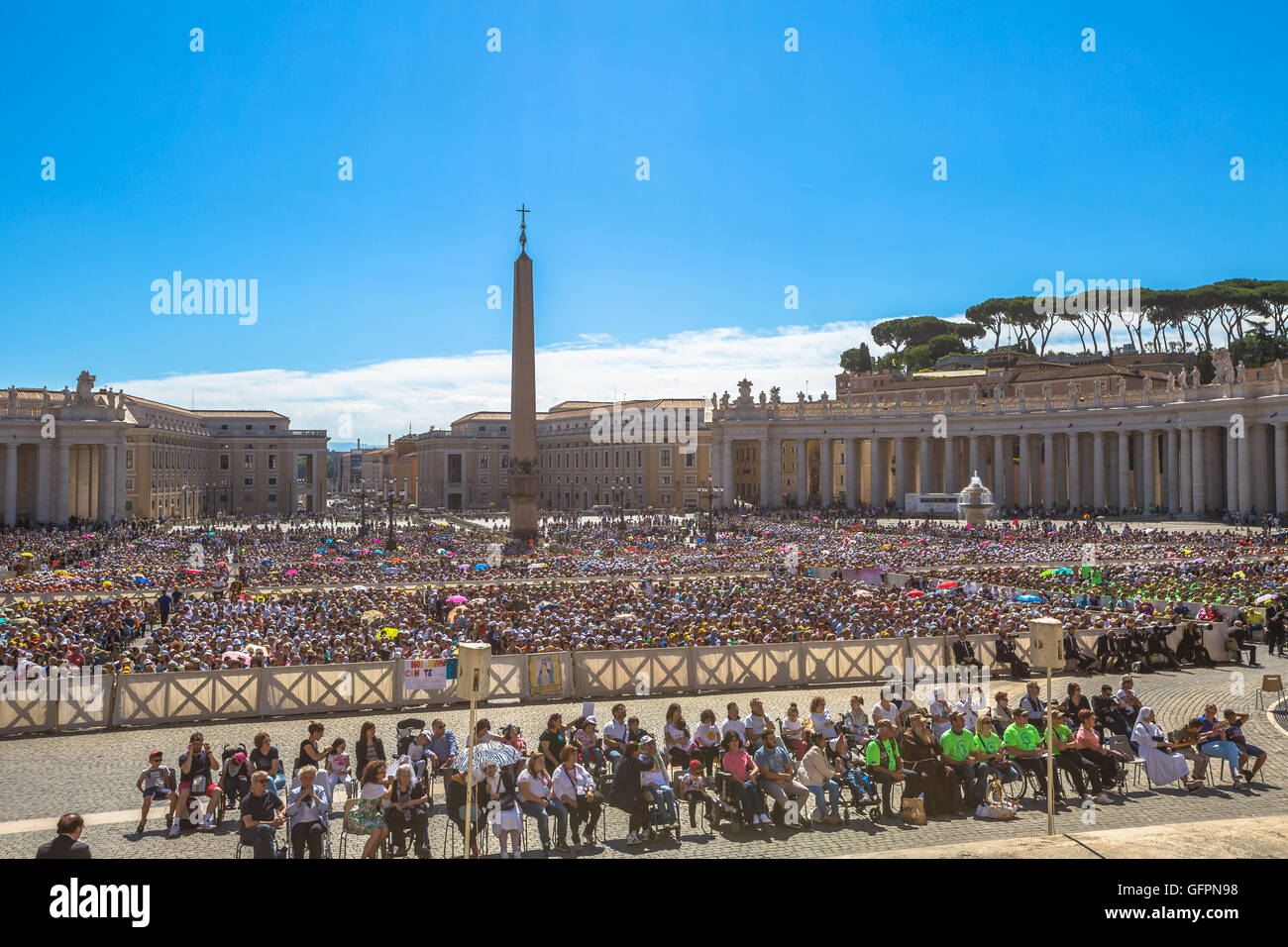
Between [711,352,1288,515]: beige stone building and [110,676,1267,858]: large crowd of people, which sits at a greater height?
[711,352,1288,515]: beige stone building

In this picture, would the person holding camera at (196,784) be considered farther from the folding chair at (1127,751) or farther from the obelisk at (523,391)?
the obelisk at (523,391)

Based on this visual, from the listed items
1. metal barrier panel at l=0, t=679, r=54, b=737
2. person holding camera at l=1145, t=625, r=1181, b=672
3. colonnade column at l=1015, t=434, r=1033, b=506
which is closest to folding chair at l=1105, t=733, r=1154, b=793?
person holding camera at l=1145, t=625, r=1181, b=672

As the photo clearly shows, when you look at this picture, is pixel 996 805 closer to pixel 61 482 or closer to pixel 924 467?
pixel 924 467

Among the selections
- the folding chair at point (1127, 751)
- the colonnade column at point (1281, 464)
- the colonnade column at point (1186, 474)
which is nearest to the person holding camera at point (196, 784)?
the folding chair at point (1127, 751)

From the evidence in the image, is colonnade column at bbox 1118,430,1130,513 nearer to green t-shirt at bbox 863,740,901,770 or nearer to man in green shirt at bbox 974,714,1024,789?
man in green shirt at bbox 974,714,1024,789

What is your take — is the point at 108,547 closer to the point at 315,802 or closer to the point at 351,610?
the point at 351,610

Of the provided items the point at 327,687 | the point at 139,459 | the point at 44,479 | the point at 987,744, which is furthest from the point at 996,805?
the point at 139,459

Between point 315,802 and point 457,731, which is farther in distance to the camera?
point 457,731
